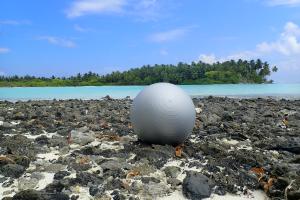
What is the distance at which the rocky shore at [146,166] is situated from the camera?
8180mm

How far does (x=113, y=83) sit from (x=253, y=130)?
117229mm

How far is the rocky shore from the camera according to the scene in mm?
8180

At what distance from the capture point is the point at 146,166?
30.9 ft

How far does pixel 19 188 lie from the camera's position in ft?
27.4

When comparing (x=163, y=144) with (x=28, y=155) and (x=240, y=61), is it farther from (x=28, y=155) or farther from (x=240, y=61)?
(x=240, y=61)

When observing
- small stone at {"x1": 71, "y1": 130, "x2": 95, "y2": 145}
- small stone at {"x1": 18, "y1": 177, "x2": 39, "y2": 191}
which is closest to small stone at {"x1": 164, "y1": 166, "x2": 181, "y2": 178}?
small stone at {"x1": 18, "y1": 177, "x2": 39, "y2": 191}

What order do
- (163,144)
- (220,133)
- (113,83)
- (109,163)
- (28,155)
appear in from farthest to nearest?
(113,83), (220,133), (163,144), (28,155), (109,163)

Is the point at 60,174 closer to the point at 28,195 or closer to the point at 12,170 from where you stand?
the point at 12,170

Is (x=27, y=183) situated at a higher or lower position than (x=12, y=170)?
lower

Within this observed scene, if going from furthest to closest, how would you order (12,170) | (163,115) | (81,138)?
(81,138) → (163,115) → (12,170)

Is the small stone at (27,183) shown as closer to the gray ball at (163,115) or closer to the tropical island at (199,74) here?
the gray ball at (163,115)

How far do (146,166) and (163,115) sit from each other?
1.74 metres

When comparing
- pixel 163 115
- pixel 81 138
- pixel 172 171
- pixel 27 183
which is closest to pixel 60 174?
pixel 27 183

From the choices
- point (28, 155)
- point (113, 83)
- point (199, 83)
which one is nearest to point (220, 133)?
point (28, 155)
